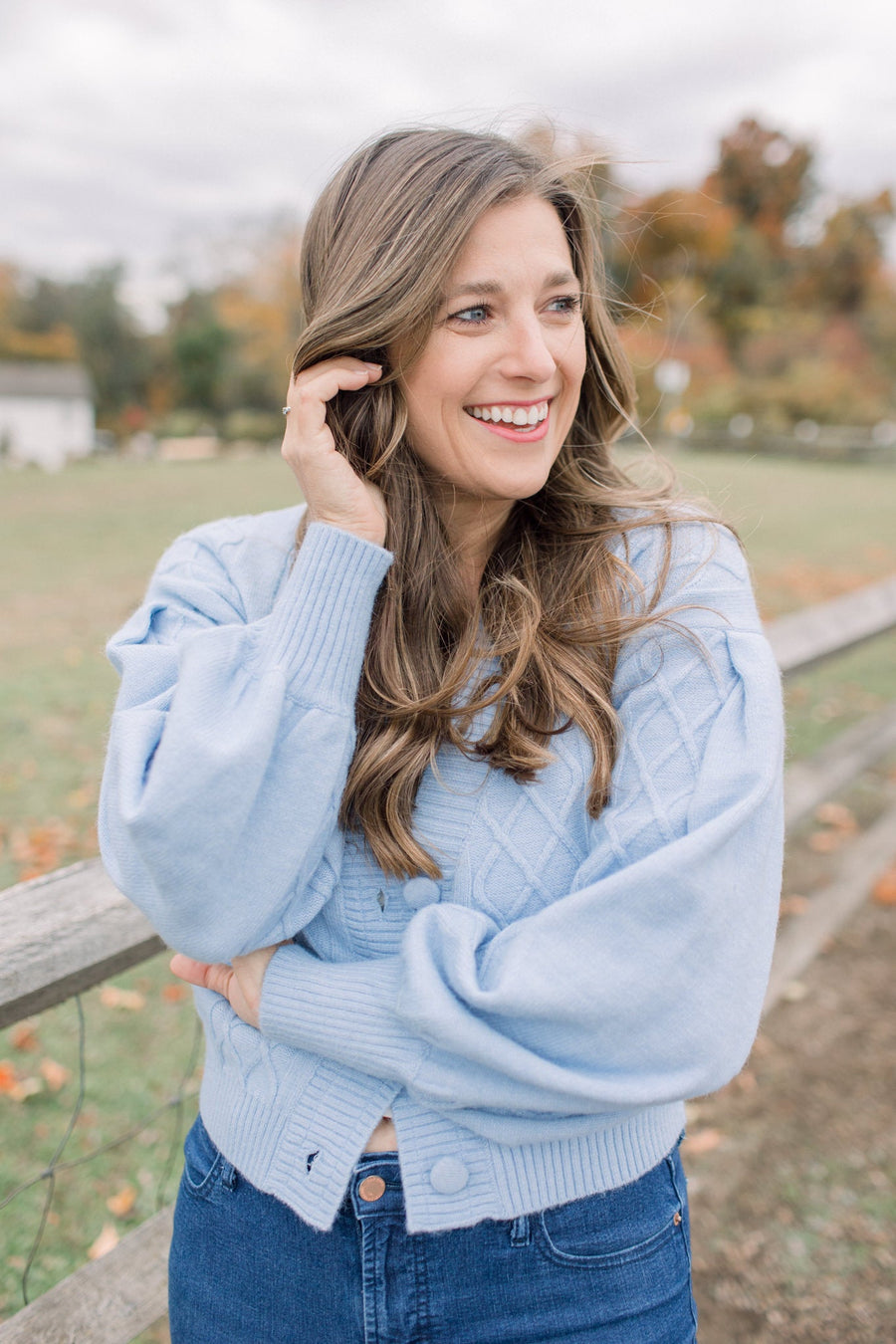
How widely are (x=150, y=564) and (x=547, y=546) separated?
10.3 meters

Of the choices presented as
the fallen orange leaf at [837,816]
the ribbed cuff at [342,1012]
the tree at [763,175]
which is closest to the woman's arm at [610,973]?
the ribbed cuff at [342,1012]

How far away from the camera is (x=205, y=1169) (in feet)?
5.28

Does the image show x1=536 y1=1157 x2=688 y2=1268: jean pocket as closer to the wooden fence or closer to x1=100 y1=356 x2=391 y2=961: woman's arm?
x1=100 y1=356 x2=391 y2=961: woman's arm

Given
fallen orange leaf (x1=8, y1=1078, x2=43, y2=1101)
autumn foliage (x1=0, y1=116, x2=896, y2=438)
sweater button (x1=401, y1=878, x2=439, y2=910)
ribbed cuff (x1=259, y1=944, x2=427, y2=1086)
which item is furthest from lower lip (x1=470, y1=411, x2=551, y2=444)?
autumn foliage (x1=0, y1=116, x2=896, y2=438)

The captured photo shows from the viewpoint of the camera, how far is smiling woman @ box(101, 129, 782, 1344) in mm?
1384

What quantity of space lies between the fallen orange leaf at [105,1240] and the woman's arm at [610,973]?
151 centimetres

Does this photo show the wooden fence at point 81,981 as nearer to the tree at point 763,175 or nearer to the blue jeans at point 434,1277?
the blue jeans at point 434,1277

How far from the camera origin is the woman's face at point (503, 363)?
1.67 metres

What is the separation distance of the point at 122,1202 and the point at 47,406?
57761 mm

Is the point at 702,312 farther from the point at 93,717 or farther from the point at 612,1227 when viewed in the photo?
the point at 612,1227

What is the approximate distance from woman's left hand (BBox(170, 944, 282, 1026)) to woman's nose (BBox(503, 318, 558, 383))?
101cm

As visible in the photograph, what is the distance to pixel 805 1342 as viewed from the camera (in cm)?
224

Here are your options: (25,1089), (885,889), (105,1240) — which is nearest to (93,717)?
(25,1089)

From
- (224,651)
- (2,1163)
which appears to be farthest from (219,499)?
(224,651)
